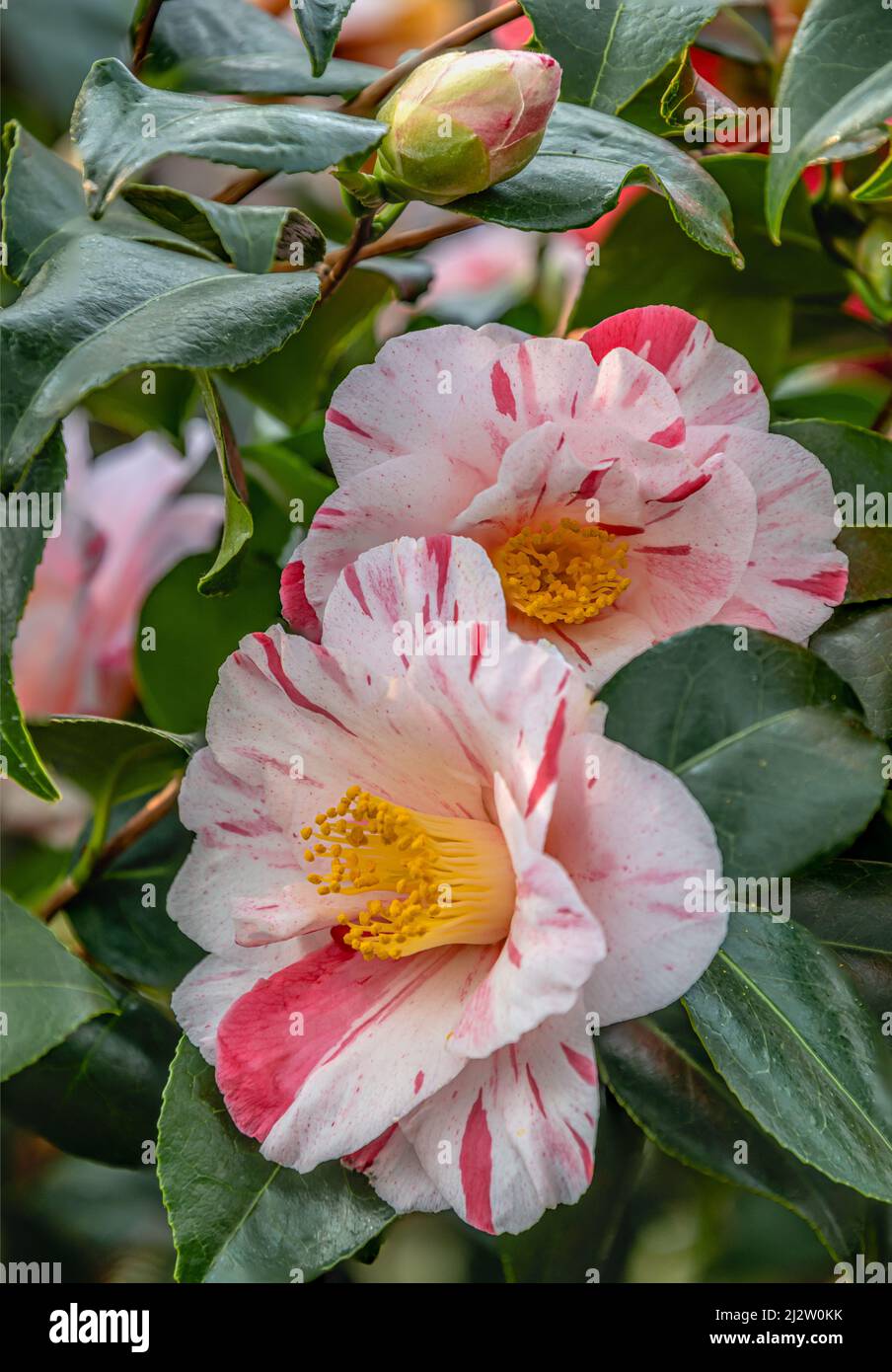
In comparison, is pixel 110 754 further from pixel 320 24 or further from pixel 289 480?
pixel 320 24

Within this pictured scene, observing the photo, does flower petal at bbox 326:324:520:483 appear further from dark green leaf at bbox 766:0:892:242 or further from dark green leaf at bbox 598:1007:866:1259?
dark green leaf at bbox 598:1007:866:1259

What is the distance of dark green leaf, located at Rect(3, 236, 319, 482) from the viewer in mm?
342

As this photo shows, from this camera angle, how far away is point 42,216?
17.6 inches

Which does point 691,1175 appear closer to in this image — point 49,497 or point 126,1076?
point 126,1076

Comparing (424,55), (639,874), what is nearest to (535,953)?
(639,874)

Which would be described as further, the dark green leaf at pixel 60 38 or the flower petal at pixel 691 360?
the dark green leaf at pixel 60 38

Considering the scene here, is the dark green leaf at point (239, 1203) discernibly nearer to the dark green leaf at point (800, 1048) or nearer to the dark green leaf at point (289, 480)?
the dark green leaf at point (800, 1048)

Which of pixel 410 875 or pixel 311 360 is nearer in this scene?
pixel 410 875

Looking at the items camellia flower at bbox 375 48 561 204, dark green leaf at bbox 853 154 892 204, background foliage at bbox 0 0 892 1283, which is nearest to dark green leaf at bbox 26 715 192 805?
background foliage at bbox 0 0 892 1283

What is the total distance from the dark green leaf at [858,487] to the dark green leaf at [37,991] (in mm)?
295

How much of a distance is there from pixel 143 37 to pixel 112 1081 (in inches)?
17.0

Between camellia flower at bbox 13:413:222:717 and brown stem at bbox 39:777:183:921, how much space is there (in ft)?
0.30

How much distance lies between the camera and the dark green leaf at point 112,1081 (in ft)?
1.72

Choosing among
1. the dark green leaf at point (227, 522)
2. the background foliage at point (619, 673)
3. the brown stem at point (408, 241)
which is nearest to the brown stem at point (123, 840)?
the background foliage at point (619, 673)
